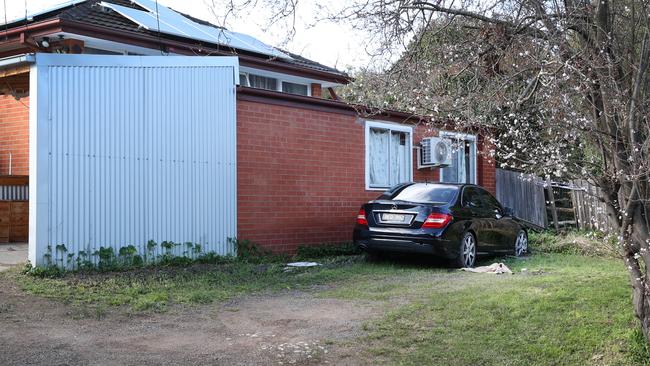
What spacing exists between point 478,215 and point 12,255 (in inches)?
302

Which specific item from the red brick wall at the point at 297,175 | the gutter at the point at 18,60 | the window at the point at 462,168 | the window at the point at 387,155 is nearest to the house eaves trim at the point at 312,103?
the red brick wall at the point at 297,175

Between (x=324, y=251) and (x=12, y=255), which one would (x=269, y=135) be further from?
(x=12, y=255)

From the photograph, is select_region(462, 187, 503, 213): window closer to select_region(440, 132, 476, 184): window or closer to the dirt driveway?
select_region(440, 132, 476, 184): window

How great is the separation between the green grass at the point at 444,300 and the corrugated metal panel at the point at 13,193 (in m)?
4.71

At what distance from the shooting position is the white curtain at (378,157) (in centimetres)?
1436

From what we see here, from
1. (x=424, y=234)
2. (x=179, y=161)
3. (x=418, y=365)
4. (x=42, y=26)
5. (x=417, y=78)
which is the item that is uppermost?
(x=42, y=26)

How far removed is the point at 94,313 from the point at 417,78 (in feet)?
16.2

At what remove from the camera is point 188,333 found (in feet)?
20.9

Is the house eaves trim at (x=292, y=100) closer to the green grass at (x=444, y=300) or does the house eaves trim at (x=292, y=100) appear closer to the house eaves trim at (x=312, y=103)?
the house eaves trim at (x=312, y=103)

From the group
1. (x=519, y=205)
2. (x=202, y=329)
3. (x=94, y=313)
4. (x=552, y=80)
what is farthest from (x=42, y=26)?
(x=519, y=205)

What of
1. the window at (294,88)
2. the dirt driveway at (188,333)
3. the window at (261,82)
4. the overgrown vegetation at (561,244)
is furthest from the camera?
the window at (294,88)

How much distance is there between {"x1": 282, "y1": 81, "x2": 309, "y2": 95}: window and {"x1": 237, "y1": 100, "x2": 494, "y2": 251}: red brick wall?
3838mm

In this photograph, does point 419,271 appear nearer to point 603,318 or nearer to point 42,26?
point 603,318

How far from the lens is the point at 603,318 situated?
6684mm
